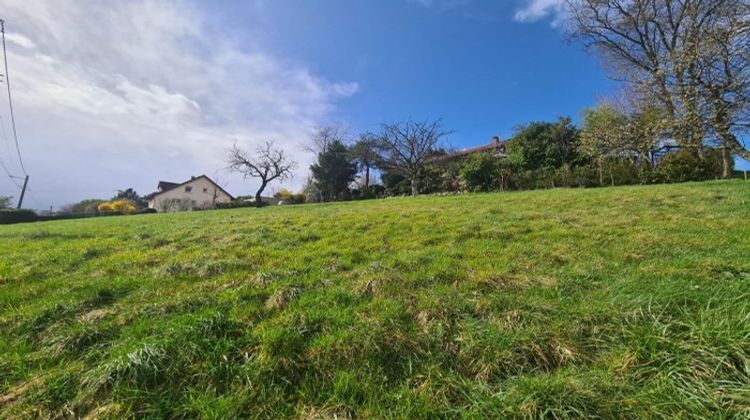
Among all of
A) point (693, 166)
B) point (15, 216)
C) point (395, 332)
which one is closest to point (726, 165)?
point (693, 166)

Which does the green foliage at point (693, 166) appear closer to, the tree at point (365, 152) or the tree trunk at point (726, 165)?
the tree trunk at point (726, 165)

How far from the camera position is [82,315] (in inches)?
118

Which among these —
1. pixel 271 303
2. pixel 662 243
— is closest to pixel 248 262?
pixel 271 303

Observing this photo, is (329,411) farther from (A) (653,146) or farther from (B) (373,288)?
(A) (653,146)

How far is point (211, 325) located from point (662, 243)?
6.08 m

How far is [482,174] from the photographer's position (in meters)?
21.8

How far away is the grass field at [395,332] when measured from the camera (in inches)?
71.9

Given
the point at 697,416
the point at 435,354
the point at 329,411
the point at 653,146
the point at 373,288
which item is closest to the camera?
the point at 697,416

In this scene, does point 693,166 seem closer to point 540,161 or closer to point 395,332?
point 540,161

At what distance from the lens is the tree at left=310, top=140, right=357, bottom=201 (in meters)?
36.8

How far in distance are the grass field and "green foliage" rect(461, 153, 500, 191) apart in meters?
16.9

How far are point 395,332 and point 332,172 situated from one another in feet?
116

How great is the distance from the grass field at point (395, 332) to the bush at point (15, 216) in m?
27.4

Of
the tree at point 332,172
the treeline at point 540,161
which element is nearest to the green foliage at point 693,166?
the treeline at point 540,161
